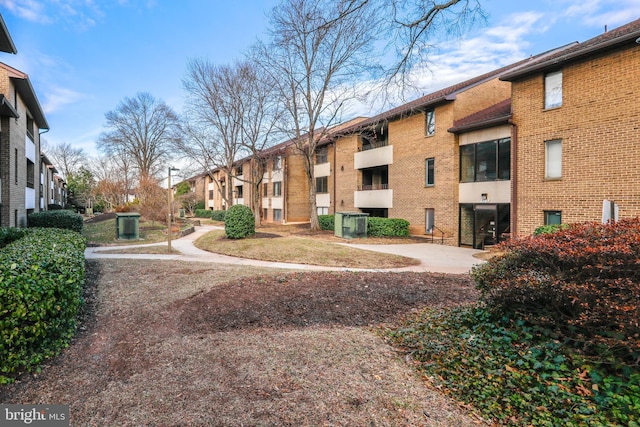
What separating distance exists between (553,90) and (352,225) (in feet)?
36.0

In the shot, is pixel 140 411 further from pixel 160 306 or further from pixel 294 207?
pixel 294 207

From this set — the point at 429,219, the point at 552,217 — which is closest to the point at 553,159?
the point at 552,217

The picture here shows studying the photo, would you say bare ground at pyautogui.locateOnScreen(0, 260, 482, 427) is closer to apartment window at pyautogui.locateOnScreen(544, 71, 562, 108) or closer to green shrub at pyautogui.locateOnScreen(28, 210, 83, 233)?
apartment window at pyautogui.locateOnScreen(544, 71, 562, 108)

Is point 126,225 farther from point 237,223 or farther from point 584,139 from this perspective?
point 584,139

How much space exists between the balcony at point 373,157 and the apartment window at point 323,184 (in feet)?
14.1

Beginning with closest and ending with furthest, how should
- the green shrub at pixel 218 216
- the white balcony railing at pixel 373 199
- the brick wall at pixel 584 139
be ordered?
the brick wall at pixel 584 139 → the white balcony railing at pixel 373 199 → the green shrub at pixel 218 216

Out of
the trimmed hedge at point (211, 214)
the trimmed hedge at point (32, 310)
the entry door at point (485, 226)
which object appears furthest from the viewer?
the trimmed hedge at point (211, 214)

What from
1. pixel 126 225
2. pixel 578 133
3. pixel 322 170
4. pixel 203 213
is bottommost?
pixel 126 225

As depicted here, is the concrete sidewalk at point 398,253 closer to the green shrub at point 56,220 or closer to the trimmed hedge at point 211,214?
the green shrub at point 56,220

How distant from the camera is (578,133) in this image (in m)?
12.6

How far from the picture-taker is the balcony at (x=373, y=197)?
22.3 meters

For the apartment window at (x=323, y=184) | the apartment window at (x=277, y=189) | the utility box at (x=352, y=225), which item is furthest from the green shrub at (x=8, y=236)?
the apartment window at (x=277, y=189)

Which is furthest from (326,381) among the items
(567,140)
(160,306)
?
(567,140)

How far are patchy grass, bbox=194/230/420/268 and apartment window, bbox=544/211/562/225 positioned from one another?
575 cm
